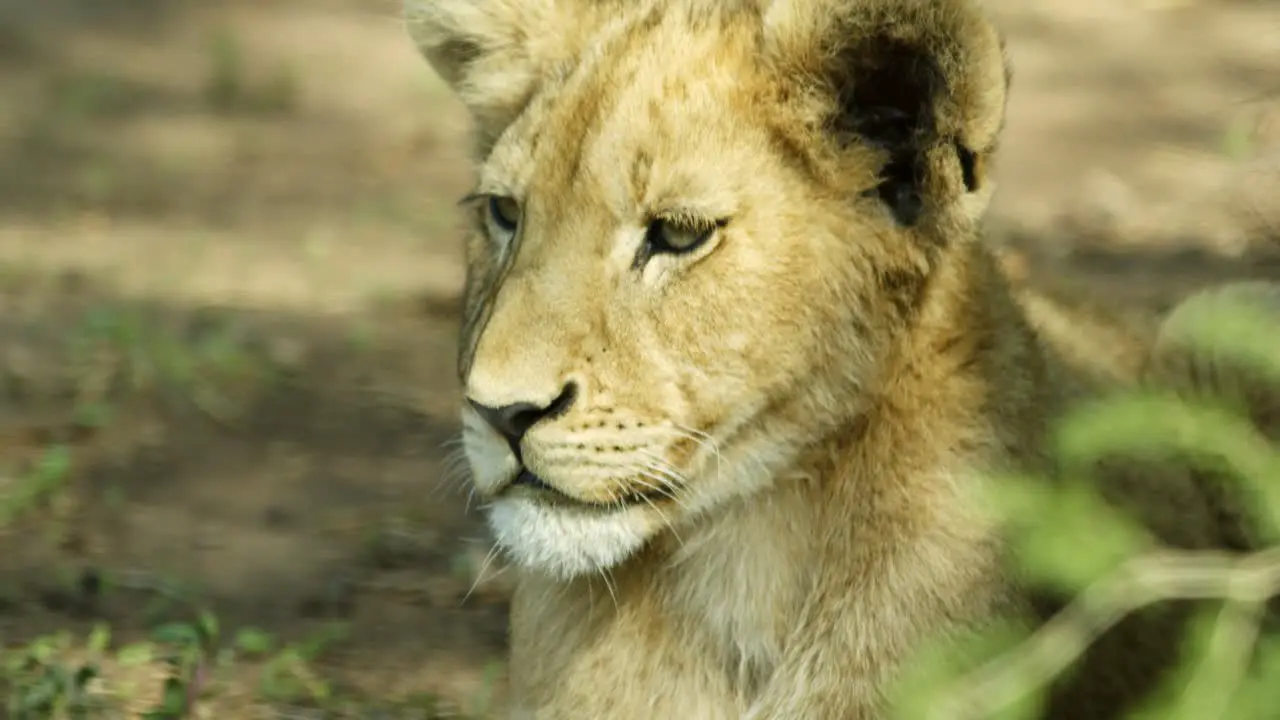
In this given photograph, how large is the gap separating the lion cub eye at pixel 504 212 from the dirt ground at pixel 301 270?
1071 millimetres

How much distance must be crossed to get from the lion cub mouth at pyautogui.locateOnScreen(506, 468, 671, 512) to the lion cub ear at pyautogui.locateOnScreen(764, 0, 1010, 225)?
52cm

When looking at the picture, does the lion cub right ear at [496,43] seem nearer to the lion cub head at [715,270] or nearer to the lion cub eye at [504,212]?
the lion cub eye at [504,212]

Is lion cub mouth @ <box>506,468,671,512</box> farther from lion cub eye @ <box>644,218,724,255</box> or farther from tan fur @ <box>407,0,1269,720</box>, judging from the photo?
lion cub eye @ <box>644,218,724,255</box>

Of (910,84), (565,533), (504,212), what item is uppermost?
(910,84)

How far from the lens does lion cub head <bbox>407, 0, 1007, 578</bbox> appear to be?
108 inches

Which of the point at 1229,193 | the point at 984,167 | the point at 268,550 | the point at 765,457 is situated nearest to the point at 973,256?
the point at 984,167

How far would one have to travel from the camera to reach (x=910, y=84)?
2781 mm

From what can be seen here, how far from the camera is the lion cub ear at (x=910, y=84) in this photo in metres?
2.68

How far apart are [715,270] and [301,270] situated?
3706 millimetres

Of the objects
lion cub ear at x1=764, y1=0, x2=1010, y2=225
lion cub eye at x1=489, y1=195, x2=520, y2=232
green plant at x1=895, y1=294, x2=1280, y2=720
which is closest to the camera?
green plant at x1=895, y1=294, x2=1280, y2=720

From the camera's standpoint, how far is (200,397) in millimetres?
5348

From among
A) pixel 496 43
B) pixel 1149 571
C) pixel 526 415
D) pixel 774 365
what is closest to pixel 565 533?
pixel 526 415

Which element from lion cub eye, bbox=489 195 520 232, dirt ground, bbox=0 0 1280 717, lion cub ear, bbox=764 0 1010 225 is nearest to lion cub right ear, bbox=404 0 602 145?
lion cub eye, bbox=489 195 520 232

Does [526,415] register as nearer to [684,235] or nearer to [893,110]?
[684,235]
